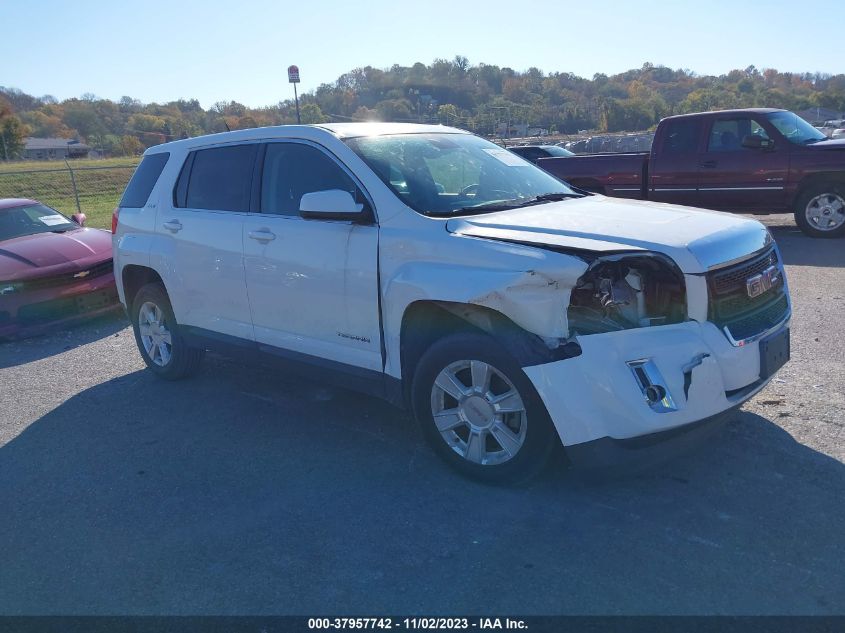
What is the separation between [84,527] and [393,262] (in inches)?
85.5

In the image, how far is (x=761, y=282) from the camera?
158 inches

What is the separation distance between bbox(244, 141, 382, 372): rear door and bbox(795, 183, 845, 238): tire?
29.8 feet

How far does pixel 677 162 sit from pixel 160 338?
29.5ft

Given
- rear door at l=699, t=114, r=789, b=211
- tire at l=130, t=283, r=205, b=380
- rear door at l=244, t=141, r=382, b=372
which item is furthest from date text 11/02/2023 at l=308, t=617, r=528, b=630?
rear door at l=699, t=114, r=789, b=211

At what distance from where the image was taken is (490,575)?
3.18m

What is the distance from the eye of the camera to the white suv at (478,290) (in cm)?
346

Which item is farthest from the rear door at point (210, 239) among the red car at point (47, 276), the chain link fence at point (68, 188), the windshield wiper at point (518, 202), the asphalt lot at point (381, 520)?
the chain link fence at point (68, 188)

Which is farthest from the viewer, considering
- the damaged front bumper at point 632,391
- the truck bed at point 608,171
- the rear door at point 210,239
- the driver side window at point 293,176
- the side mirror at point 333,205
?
the truck bed at point 608,171

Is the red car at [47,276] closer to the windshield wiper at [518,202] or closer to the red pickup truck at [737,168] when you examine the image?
the windshield wiper at [518,202]

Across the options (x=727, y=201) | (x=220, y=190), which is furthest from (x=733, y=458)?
(x=727, y=201)

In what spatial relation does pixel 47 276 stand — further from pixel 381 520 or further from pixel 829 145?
pixel 829 145

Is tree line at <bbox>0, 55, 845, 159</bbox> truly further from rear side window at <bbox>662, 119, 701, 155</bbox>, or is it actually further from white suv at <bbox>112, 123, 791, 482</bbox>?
rear side window at <bbox>662, 119, 701, 155</bbox>

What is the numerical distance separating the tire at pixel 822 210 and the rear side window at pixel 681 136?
6.09ft

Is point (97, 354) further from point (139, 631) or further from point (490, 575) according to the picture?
point (490, 575)
